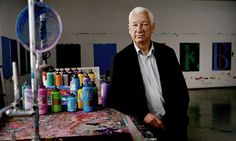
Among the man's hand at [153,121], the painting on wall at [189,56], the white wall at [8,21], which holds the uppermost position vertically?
the white wall at [8,21]

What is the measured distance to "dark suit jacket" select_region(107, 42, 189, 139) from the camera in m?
1.88

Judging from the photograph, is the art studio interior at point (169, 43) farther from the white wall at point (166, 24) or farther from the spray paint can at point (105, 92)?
the spray paint can at point (105, 92)

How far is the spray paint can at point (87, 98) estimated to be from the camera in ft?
6.36

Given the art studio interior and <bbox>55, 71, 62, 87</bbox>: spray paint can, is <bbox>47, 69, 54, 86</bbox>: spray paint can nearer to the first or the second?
<bbox>55, 71, 62, 87</bbox>: spray paint can

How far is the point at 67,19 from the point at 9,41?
2.12 meters

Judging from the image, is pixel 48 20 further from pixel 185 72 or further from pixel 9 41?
pixel 185 72

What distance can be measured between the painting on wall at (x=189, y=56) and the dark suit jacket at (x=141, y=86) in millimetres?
5821

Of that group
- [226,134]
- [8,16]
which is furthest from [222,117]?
[8,16]

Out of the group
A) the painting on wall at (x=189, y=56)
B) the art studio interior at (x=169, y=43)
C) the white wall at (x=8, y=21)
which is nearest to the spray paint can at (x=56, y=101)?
the art studio interior at (x=169, y=43)

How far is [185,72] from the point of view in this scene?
7637 millimetres

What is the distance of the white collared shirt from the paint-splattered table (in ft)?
0.85

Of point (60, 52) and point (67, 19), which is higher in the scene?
point (67, 19)

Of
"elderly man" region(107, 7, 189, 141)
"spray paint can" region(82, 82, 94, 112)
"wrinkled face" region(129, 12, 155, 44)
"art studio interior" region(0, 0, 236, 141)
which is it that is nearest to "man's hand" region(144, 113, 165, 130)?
"elderly man" region(107, 7, 189, 141)

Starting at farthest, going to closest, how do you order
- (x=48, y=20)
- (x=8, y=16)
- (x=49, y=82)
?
1. (x=8, y=16)
2. (x=49, y=82)
3. (x=48, y=20)
